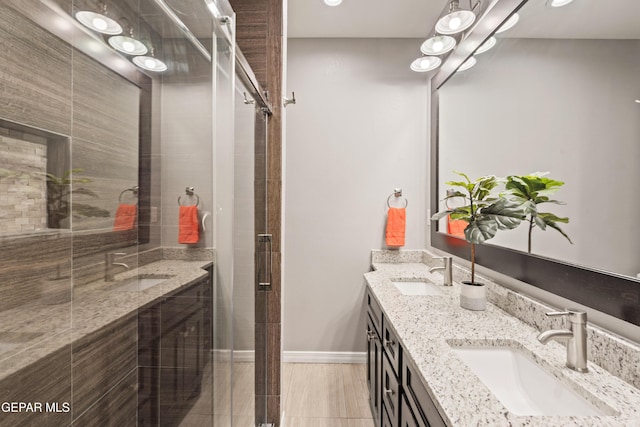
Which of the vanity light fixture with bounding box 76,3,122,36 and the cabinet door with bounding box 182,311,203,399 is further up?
the vanity light fixture with bounding box 76,3,122,36

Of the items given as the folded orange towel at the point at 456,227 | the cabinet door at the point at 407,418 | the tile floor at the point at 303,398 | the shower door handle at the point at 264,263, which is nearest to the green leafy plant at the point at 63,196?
the tile floor at the point at 303,398

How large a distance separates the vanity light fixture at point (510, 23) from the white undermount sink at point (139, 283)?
5.79 ft

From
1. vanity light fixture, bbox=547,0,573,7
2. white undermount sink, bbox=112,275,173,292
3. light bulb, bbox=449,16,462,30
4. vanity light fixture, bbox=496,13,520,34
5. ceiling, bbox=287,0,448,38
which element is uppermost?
ceiling, bbox=287,0,448,38

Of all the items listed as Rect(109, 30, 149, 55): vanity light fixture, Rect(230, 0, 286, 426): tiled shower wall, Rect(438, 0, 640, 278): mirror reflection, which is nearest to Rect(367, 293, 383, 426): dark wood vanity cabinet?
Rect(230, 0, 286, 426): tiled shower wall

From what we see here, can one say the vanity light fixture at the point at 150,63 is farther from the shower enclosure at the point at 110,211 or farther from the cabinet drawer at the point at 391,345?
the cabinet drawer at the point at 391,345

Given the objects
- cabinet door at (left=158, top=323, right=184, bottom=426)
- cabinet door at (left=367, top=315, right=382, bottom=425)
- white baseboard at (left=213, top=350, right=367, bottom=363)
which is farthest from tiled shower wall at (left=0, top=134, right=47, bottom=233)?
white baseboard at (left=213, top=350, right=367, bottom=363)

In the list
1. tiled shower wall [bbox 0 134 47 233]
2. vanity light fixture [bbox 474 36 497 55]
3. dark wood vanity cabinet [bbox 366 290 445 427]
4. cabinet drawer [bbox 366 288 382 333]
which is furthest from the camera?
cabinet drawer [bbox 366 288 382 333]

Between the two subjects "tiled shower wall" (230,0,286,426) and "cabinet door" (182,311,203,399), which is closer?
"cabinet door" (182,311,203,399)

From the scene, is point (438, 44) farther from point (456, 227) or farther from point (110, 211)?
point (110, 211)

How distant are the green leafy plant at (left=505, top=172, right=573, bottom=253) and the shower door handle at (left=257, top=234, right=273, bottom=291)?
1.22m

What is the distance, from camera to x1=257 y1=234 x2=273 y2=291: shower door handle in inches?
67.6

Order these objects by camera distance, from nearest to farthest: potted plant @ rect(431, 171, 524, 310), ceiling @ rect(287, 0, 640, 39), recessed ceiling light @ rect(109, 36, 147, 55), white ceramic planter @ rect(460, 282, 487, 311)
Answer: recessed ceiling light @ rect(109, 36, 147, 55)
ceiling @ rect(287, 0, 640, 39)
potted plant @ rect(431, 171, 524, 310)
white ceramic planter @ rect(460, 282, 487, 311)

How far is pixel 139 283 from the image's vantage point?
22.4 inches

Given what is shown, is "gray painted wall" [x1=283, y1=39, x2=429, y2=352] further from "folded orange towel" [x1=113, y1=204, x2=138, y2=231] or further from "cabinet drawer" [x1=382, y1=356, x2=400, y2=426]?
"folded orange towel" [x1=113, y1=204, x2=138, y2=231]
